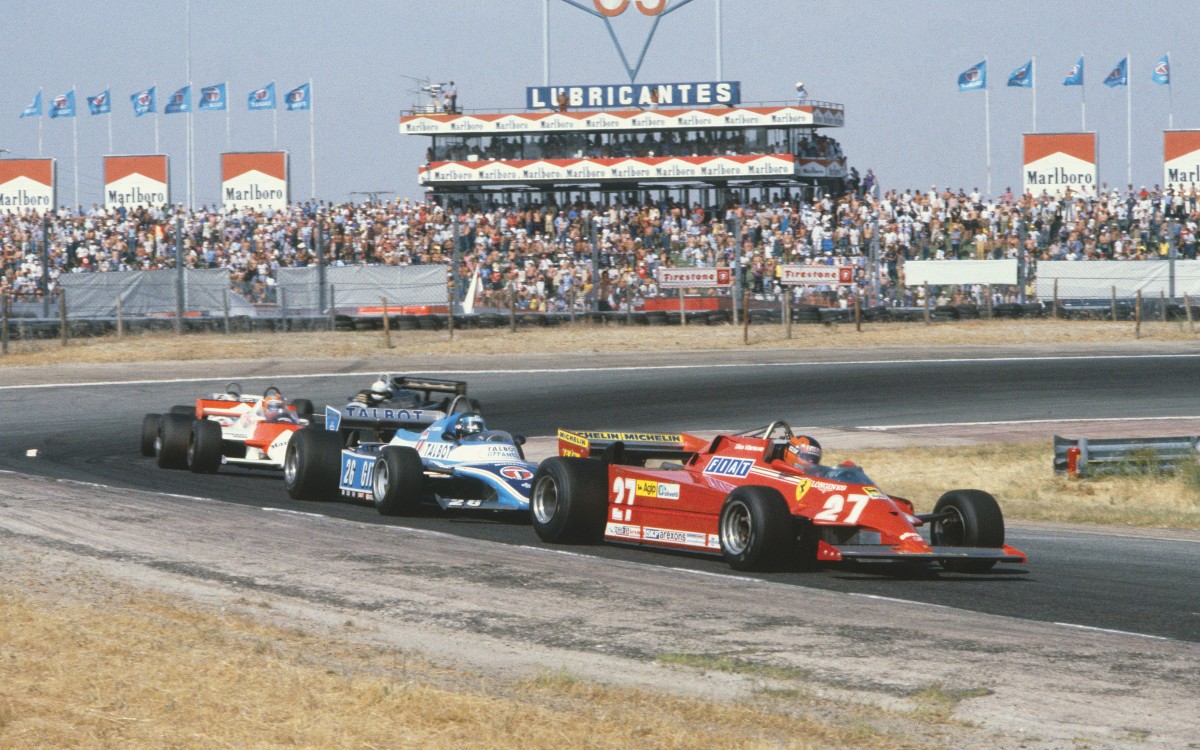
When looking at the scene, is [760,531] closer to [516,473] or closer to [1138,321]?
[516,473]

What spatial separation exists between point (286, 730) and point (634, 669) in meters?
2.13

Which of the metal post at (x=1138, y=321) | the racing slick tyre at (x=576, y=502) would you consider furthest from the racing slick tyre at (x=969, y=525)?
the metal post at (x=1138, y=321)

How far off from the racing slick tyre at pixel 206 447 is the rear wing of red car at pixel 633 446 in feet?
20.2

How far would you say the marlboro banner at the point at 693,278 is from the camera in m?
36.8

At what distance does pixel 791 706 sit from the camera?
6.51 metres

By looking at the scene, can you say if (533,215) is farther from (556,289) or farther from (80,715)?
(80,715)

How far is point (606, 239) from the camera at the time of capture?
43812 mm

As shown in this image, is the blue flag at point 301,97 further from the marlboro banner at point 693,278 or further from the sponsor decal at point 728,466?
the sponsor decal at point 728,466

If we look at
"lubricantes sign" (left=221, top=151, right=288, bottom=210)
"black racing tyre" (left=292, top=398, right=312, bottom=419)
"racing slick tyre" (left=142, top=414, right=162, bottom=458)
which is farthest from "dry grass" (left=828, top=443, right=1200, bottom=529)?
"lubricantes sign" (left=221, top=151, right=288, bottom=210)

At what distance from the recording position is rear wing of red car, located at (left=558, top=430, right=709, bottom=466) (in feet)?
41.4

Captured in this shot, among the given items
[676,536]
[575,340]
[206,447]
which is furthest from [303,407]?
[575,340]

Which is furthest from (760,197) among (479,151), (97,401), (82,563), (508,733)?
(508,733)

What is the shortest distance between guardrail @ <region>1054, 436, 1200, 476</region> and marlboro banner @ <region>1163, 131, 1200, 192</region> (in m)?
41.7

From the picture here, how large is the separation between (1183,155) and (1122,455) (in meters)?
42.7
